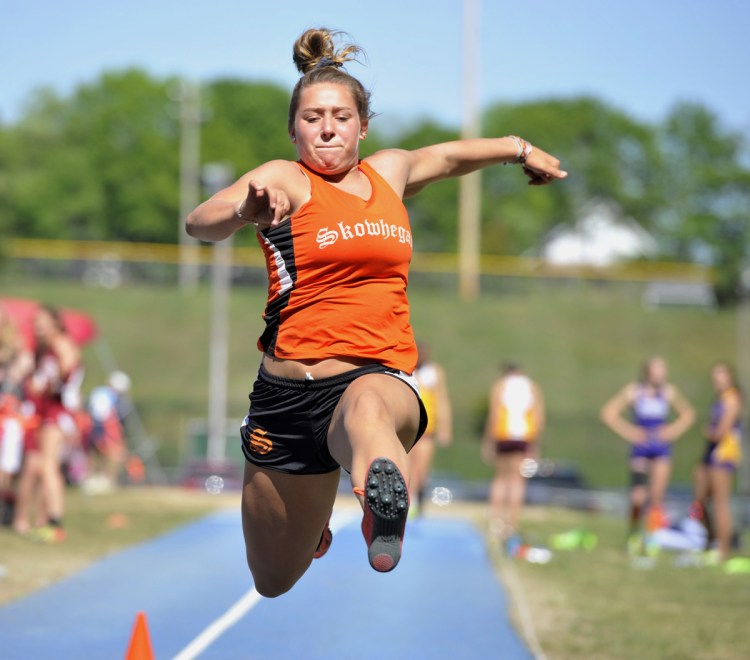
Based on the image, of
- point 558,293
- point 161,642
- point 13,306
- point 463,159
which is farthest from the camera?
point 558,293

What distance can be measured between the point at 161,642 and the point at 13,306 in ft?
42.4

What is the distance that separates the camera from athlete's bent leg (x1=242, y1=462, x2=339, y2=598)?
4.59m

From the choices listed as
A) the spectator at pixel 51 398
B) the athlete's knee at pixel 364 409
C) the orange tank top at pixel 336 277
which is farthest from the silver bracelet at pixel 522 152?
the spectator at pixel 51 398

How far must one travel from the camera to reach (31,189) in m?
75.8

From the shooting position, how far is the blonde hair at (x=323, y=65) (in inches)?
176

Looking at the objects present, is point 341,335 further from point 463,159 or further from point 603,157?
point 603,157

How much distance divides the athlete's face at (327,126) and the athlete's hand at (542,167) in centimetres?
104

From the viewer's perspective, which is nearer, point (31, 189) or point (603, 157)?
point (31, 189)

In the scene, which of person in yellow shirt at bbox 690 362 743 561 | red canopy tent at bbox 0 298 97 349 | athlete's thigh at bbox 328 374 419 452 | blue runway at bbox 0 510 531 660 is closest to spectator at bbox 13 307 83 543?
blue runway at bbox 0 510 531 660

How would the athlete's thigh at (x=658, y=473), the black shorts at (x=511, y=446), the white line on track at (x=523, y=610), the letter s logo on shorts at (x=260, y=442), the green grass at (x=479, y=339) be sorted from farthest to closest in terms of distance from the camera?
the green grass at (x=479, y=339) → the black shorts at (x=511, y=446) → the athlete's thigh at (x=658, y=473) → the white line on track at (x=523, y=610) → the letter s logo on shorts at (x=260, y=442)

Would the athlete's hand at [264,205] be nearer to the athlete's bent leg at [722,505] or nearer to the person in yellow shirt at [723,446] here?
the person in yellow shirt at [723,446]

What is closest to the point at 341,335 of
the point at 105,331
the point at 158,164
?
the point at 105,331

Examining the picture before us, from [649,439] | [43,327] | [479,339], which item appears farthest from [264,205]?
[479,339]

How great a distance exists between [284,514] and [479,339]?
39.1 metres
